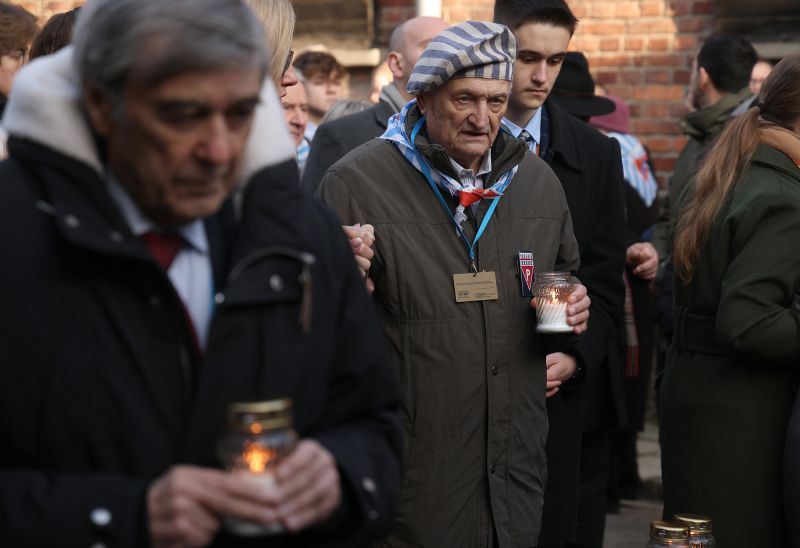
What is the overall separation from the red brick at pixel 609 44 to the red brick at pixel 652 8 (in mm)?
236

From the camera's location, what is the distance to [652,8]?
25.5 feet

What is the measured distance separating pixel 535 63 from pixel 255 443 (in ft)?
9.99

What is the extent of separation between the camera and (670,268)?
17.8 feet

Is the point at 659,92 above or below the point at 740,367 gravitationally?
above

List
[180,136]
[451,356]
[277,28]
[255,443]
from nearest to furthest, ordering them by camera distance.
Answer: [255,443] < [180,136] < [277,28] < [451,356]

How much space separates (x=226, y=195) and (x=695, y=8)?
20.4 ft

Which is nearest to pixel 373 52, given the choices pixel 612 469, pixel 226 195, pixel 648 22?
pixel 648 22

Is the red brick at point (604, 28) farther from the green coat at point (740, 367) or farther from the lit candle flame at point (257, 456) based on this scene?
the lit candle flame at point (257, 456)

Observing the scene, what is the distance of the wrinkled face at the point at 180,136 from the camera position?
1.85 m

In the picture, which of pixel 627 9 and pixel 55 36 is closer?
pixel 55 36

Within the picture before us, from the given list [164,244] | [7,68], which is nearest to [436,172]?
[7,68]

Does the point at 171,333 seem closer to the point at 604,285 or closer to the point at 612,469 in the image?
the point at 604,285

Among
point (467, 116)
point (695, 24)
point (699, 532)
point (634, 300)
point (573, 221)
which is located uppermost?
point (695, 24)

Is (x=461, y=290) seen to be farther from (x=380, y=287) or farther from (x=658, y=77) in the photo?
(x=658, y=77)
